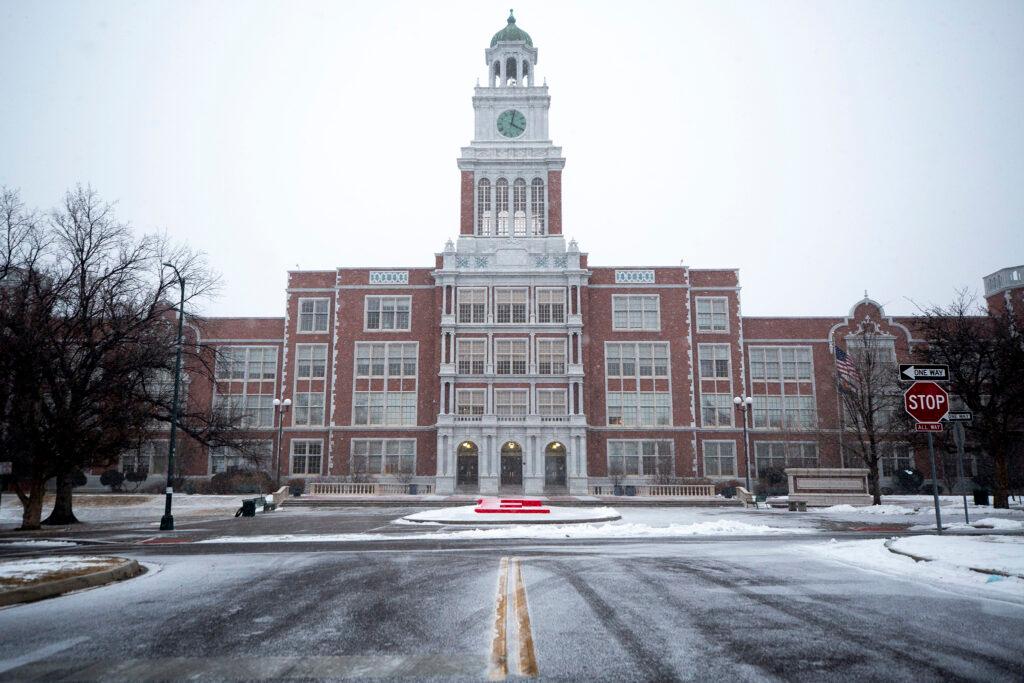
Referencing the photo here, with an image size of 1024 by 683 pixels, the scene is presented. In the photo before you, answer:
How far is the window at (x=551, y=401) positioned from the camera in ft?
170

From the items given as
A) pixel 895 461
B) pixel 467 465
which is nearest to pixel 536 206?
pixel 467 465

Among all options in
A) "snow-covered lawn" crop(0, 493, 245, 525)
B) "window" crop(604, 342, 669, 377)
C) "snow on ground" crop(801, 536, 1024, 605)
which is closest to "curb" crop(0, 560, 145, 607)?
"snow on ground" crop(801, 536, 1024, 605)

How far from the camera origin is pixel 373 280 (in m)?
54.9

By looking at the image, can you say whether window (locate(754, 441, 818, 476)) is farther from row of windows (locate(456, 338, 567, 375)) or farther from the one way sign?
the one way sign

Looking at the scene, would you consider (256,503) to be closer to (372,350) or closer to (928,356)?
(372,350)

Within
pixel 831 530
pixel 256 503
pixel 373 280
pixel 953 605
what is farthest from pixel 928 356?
pixel 373 280

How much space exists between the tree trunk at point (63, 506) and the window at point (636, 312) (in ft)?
120

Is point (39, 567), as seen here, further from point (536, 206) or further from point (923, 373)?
point (536, 206)

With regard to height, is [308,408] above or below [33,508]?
above

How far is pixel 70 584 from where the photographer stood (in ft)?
35.7

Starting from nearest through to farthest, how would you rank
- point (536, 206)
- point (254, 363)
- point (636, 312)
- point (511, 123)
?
point (636, 312) < point (254, 363) < point (536, 206) < point (511, 123)

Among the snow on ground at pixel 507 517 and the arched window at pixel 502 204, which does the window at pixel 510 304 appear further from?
the snow on ground at pixel 507 517

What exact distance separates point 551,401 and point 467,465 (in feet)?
24.3

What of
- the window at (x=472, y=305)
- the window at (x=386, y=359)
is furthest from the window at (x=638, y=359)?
the window at (x=386, y=359)
